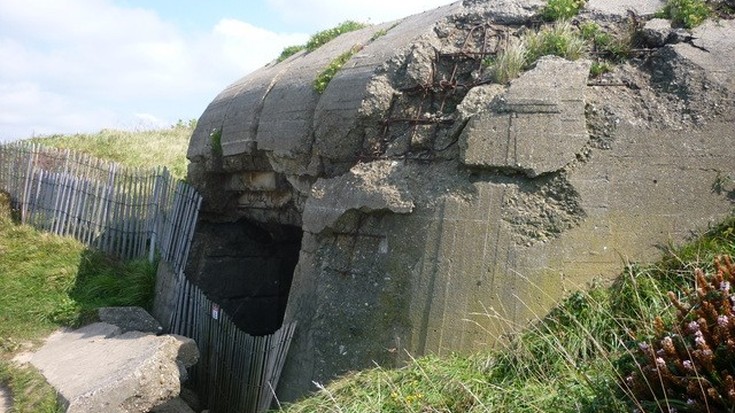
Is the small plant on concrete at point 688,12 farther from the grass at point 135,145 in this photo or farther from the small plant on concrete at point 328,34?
the grass at point 135,145

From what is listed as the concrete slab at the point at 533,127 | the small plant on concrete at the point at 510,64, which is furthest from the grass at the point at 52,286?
the small plant on concrete at the point at 510,64

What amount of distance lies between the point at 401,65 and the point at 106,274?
5273 millimetres

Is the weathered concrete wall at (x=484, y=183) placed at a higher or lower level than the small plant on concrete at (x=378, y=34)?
lower

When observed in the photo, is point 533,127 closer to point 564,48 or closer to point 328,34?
point 564,48

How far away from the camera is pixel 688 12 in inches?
227

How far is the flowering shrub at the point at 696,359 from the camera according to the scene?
349 centimetres

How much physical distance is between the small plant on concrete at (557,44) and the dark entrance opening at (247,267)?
3.80 metres

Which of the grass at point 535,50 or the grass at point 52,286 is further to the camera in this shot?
the grass at point 52,286

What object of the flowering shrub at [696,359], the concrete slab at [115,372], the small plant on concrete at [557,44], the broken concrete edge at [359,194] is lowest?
the concrete slab at [115,372]

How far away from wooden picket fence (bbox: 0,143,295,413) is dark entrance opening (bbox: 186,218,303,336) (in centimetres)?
27

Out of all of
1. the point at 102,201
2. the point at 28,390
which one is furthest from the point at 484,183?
the point at 102,201

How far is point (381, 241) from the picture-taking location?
5.71m

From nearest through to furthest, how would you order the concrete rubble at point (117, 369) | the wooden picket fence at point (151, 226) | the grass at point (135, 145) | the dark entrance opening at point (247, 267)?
the concrete rubble at point (117, 369)
the wooden picket fence at point (151, 226)
the dark entrance opening at point (247, 267)
the grass at point (135, 145)

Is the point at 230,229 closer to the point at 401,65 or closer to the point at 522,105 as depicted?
the point at 401,65
